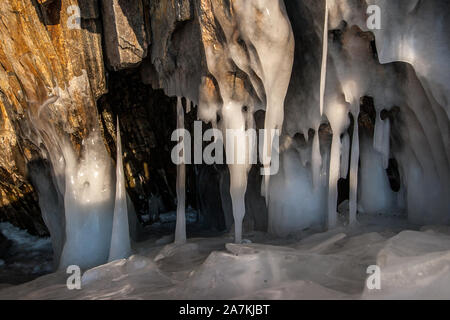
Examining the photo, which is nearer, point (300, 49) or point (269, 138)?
point (269, 138)

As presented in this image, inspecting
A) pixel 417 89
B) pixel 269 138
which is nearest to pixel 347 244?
pixel 269 138

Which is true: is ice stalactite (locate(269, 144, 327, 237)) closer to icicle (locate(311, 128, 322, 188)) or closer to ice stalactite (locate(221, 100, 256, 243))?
icicle (locate(311, 128, 322, 188))

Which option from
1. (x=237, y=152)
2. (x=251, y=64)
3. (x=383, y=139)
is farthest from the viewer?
(x=383, y=139)

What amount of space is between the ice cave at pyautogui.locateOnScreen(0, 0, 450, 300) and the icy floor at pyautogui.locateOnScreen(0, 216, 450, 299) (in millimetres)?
24

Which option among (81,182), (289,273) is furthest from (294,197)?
(81,182)

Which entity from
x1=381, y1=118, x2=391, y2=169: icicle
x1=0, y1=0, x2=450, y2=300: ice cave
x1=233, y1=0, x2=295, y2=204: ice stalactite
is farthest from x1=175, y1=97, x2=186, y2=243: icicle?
x1=381, y1=118, x2=391, y2=169: icicle

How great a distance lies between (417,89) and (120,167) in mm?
3737

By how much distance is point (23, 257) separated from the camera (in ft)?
23.6

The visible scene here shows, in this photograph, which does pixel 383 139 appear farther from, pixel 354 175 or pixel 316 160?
pixel 316 160

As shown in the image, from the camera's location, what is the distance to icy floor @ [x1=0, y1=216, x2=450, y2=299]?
8.46 feet

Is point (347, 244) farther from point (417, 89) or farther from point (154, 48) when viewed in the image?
point (154, 48)

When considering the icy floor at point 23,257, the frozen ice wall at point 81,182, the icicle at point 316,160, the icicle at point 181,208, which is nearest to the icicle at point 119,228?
the frozen ice wall at point 81,182

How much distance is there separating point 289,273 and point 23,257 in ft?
19.5

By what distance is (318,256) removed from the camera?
3369 mm
